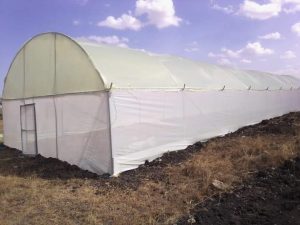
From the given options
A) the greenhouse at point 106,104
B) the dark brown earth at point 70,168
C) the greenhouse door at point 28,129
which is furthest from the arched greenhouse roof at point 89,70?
the dark brown earth at point 70,168

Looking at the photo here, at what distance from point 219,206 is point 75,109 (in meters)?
4.93

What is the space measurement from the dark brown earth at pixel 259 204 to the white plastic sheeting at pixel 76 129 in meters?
3.17

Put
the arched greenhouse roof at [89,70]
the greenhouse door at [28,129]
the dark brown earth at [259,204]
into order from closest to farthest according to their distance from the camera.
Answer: the dark brown earth at [259,204]
the arched greenhouse roof at [89,70]
the greenhouse door at [28,129]

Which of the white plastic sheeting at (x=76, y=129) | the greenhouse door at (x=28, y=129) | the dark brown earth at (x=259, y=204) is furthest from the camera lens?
the greenhouse door at (x=28, y=129)

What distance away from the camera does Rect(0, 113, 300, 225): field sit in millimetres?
6414

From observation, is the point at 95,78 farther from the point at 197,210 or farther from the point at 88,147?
the point at 197,210

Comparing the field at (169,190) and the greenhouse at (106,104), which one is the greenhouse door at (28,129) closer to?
the greenhouse at (106,104)

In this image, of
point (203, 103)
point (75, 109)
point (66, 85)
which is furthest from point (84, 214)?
point (203, 103)

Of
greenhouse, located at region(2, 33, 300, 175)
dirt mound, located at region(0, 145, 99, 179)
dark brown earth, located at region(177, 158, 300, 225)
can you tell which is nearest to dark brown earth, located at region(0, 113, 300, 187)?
dirt mound, located at region(0, 145, 99, 179)

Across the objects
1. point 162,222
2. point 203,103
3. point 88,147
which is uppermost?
point 203,103

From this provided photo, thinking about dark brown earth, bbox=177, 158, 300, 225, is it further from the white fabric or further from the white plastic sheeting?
the white plastic sheeting

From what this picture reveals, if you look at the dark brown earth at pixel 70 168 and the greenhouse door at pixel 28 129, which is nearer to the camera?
the dark brown earth at pixel 70 168

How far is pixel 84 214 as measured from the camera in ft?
21.9

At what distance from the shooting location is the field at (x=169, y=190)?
6.41 metres
